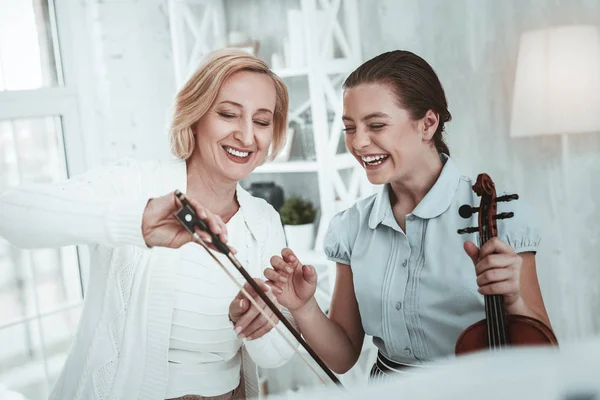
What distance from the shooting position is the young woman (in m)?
1.10

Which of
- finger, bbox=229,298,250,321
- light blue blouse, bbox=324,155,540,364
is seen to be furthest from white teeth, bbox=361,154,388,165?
finger, bbox=229,298,250,321

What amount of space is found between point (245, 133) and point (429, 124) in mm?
325

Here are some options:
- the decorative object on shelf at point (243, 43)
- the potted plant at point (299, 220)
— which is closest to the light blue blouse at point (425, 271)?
the potted plant at point (299, 220)

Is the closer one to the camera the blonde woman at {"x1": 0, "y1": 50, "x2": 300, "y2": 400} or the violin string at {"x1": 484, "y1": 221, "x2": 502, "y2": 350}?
the violin string at {"x1": 484, "y1": 221, "x2": 502, "y2": 350}

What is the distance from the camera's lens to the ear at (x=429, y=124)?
1133mm

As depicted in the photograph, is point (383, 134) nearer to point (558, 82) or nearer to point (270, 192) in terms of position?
point (558, 82)

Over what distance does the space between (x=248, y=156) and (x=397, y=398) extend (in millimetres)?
887

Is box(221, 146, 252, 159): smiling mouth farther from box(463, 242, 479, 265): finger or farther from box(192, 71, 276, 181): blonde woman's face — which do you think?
box(463, 242, 479, 265): finger

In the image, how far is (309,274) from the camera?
43.6 inches

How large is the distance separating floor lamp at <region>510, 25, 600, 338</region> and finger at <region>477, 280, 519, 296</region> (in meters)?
0.53

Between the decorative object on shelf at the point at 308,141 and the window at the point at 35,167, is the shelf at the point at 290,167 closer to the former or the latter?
the decorative object on shelf at the point at 308,141

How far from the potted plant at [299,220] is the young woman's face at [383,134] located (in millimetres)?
981

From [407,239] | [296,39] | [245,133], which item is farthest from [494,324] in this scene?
[296,39]

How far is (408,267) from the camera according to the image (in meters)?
1.15
